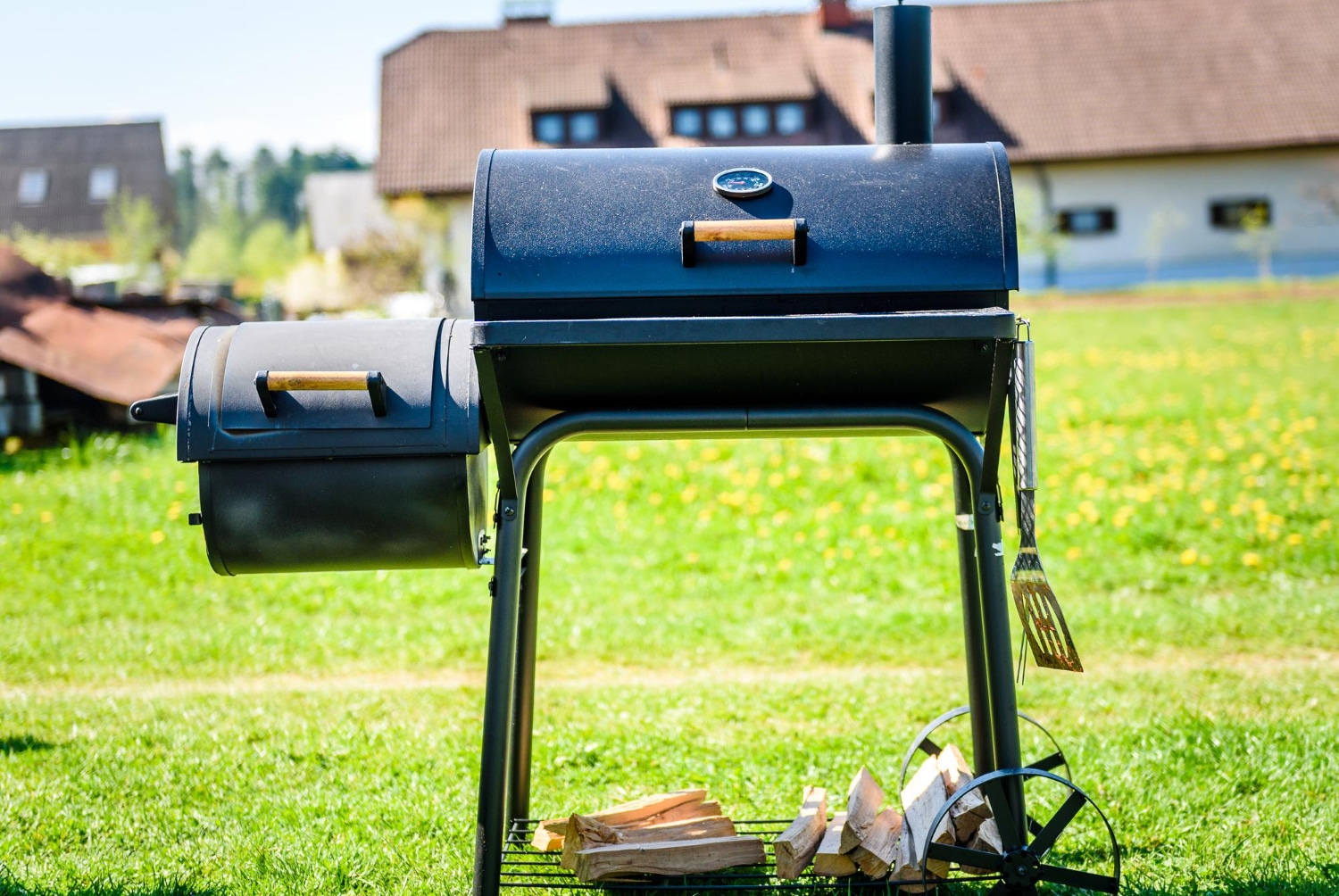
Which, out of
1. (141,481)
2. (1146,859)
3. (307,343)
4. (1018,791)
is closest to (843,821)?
(1018,791)

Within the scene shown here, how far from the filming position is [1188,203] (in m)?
31.1

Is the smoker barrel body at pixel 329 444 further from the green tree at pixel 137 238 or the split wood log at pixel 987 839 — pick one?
the green tree at pixel 137 238

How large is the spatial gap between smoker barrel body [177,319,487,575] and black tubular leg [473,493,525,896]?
0.18 metres

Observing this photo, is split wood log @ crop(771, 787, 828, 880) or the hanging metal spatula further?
split wood log @ crop(771, 787, 828, 880)

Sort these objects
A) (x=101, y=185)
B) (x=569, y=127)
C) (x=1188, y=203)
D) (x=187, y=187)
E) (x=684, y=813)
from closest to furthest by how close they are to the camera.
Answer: (x=684, y=813), (x=569, y=127), (x=1188, y=203), (x=101, y=185), (x=187, y=187)

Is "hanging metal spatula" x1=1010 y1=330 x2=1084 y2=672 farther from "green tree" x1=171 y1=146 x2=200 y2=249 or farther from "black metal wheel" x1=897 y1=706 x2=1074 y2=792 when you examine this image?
"green tree" x1=171 y1=146 x2=200 y2=249

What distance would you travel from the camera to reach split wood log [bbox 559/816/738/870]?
3258mm

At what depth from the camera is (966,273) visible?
2828 mm

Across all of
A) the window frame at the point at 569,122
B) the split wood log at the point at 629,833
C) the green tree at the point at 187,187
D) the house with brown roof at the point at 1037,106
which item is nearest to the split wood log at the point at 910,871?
the split wood log at the point at 629,833

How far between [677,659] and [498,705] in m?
2.67

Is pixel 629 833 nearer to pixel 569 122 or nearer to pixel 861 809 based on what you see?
pixel 861 809

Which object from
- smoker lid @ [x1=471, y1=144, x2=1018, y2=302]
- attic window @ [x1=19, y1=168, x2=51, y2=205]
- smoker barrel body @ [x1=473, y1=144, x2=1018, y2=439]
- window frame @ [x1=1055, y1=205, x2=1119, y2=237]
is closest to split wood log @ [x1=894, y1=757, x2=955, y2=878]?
smoker barrel body @ [x1=473, y1=144, x2=1018, y2=439]

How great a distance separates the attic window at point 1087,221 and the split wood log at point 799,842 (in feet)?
98.3

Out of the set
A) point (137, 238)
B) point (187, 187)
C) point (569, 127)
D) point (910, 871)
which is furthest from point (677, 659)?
point (187, 187)
